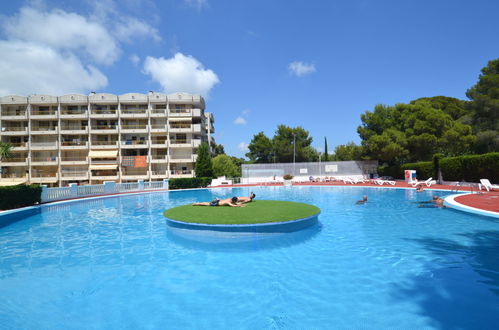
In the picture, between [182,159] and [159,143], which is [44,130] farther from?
[182,159]

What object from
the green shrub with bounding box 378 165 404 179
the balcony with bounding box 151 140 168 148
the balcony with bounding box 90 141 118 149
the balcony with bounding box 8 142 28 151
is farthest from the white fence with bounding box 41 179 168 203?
the green shrub with bounding box 378 165 404 179

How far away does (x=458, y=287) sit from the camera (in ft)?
16.9

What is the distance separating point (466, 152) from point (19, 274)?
44.9m

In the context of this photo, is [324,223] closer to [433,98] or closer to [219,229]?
[219,229]

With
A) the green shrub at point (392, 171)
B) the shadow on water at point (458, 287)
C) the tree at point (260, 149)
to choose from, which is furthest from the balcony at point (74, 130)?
the green shrub at point (392, 171)

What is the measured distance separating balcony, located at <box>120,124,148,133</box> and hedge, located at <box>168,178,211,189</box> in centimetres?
1452

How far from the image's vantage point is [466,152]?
3300 centimetres

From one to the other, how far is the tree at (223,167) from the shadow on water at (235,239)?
2837 centimetres

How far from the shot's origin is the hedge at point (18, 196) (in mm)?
15555

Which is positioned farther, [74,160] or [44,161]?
[74,160]

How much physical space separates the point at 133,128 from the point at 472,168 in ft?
151

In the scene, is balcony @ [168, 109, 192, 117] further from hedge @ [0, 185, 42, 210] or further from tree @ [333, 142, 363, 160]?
tree @ [333, 142, 363, 160]

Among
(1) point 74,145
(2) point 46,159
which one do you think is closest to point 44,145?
(2) point 46,159

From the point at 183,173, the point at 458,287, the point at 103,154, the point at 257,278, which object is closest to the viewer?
the point at 458,287
